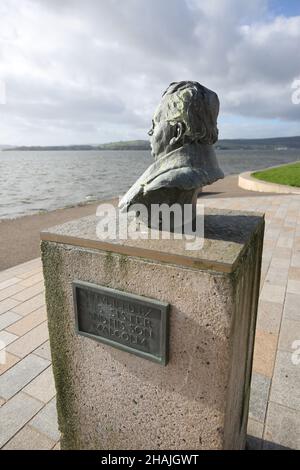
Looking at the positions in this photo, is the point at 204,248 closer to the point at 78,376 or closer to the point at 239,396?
the point at 239,396

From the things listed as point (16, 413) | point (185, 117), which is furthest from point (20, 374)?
point (185, 117)

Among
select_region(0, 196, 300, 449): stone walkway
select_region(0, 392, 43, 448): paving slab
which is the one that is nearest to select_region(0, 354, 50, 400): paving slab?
select_region(0, 196, 300, 449): stone walkway

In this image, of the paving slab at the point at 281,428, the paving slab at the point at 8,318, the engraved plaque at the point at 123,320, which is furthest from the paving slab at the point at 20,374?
the paving slab at the point at 281,428

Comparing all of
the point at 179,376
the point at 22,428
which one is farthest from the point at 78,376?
the point at 22,428

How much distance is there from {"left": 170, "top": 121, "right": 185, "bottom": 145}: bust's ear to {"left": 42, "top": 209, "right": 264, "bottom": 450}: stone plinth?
57 cm

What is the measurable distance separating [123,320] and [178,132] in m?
1.10

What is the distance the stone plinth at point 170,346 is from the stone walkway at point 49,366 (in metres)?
0.36

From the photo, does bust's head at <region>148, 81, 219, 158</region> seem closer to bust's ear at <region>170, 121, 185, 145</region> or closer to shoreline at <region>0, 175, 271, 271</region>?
bust's ear at <region>170, 121, 185, 145</region>

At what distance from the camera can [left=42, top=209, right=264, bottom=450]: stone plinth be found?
61.9 inches

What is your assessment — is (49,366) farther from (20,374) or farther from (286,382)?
(286,382)

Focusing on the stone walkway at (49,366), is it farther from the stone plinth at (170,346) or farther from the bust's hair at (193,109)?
the bust's hair at (193,109)

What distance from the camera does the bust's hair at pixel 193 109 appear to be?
68.2 inches

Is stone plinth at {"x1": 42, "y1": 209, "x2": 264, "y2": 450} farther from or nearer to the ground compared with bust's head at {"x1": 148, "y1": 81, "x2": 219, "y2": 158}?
nearer to the ground
